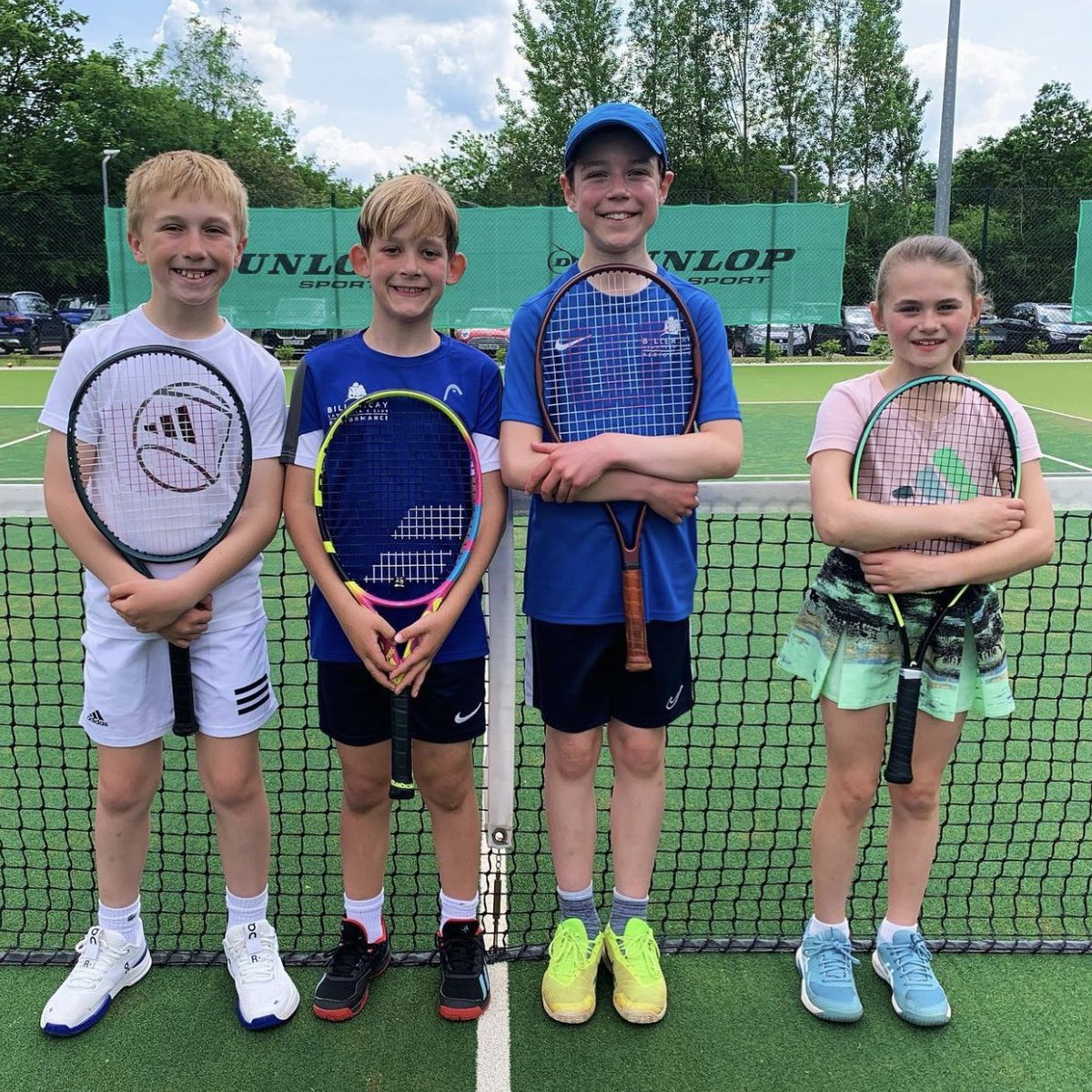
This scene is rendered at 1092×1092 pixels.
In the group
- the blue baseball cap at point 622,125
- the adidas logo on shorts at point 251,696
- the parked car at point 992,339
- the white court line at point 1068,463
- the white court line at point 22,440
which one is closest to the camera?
the blue baseball cap at point 622,125

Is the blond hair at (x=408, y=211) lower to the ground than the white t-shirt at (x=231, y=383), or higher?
higher

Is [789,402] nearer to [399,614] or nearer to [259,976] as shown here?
[399,614]

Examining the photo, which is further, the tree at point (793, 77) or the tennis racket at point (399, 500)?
the tree at point (793, 77)

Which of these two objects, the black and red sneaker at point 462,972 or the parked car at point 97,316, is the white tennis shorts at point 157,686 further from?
the parked car at point 97,316

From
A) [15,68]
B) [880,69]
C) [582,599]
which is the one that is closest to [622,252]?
[582,599]

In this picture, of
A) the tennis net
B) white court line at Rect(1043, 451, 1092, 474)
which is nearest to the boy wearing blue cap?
the tennis net

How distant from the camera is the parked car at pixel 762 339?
55.6 feet

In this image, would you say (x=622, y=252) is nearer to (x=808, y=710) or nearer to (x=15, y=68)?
(x=808, y=710)

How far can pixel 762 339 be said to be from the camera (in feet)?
56.5

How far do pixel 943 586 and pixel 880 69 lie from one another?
3980 cm

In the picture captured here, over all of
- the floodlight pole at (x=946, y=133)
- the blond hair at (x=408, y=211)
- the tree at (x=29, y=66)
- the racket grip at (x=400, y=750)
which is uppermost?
the tree at (x=29, y=66)

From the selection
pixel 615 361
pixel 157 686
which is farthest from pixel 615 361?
pixel 157 686

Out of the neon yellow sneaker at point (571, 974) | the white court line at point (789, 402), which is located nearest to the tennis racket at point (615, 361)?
the neon yellow sneaker at point (571, 974)

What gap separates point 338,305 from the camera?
1493cm
